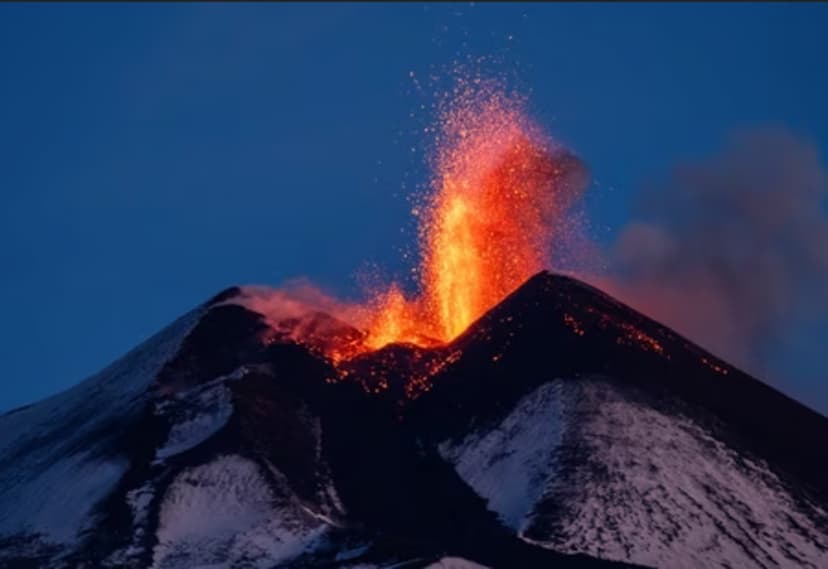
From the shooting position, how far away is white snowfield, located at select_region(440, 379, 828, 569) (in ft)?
346

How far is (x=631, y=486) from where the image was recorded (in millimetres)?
112812

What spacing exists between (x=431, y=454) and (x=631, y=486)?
1674 cm

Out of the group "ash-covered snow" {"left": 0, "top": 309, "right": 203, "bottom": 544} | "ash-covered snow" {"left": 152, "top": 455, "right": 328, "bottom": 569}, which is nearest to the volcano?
"ash-covered snow" {"left": 152, "top": 455, "right": 328, "bottom": 569}

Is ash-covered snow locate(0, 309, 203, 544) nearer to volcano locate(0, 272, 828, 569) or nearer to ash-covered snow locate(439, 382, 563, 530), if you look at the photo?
volcano locate(0, 272, 828, 569)

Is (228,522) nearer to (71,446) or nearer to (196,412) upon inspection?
(196,412)

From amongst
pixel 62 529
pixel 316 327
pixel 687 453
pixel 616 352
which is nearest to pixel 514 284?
pixel 316 327

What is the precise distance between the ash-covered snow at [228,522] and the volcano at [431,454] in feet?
0.53

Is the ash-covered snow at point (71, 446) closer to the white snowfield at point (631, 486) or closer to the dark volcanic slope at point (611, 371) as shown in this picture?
the dark volcanic slope at point (611, 371)

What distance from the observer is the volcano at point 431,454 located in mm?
106938

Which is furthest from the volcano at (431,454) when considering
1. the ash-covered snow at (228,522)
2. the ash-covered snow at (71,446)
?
the ash-covered snow at (71,446)

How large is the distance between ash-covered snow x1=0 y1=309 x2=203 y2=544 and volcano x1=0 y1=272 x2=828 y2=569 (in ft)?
1.03

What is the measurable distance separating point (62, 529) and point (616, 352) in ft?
146

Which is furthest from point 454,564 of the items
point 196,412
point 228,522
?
point 196,412

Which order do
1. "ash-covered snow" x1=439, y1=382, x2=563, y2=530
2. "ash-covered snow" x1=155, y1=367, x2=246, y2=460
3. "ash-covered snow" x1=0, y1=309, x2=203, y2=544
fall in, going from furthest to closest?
"ash-covered snow" x1=155, y1=367, x2=246, y2=460 → "ash-covered snow" x1=0, y1=309, x2=203, y2=544 → "ash-covered snow" x1=439, y1=382, x2=563, y2=530
